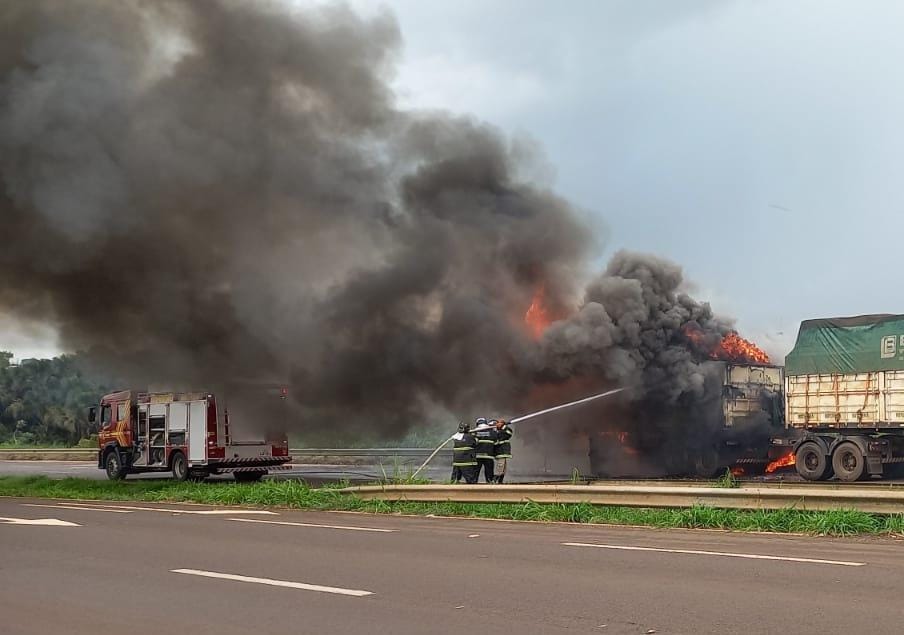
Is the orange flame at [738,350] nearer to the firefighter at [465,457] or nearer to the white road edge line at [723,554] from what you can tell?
the firefighter at [465,457]

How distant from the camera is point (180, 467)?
79.9 feet

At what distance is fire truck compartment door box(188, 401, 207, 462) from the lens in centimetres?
2366

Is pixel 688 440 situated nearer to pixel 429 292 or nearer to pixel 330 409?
pixel 429 292

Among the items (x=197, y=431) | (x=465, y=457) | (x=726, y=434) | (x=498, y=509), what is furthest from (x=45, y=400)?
(x=498, y=509)

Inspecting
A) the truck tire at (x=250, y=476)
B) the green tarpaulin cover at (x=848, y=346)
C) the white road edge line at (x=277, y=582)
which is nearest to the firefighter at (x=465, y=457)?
the green tarpaulin cover at (x=848, y=346)

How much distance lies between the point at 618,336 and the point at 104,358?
14.6 meters

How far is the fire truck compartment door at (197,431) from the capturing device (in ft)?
77.6

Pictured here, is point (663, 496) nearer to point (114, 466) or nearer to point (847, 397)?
point (847, 397)

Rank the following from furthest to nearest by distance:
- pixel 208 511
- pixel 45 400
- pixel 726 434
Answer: pixel 45 400
pixel 726 434
pixel 208 511

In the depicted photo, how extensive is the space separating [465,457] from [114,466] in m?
12.5

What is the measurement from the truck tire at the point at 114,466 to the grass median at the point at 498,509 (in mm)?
3543

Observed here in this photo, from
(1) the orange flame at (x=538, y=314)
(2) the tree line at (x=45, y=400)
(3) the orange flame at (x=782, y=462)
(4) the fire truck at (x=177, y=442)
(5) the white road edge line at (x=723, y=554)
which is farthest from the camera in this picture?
(2) the tree line at (x=45, y=400)

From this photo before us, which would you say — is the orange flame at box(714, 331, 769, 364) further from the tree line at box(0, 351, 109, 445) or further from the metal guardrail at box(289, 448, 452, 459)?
the tree line at box(0, 351, 109, 445)

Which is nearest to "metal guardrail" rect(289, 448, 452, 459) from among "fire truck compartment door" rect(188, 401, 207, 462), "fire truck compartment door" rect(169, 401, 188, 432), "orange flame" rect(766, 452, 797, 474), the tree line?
"fire truck compartment door" rect(169, 401, 188, 432)
